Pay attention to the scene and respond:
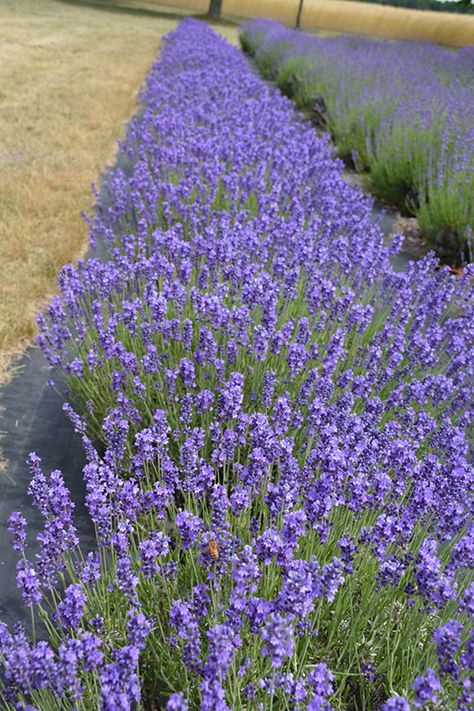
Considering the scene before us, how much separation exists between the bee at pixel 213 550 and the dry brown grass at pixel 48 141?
6.84ft

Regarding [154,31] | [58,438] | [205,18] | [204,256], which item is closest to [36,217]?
[204,256]

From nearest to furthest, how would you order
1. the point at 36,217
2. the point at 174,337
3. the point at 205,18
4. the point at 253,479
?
1. the point at 253,479
2. the point at 174,337
3. the point at 36,217
4. the point at 205,18

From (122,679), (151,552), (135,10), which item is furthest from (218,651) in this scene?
(135,10)

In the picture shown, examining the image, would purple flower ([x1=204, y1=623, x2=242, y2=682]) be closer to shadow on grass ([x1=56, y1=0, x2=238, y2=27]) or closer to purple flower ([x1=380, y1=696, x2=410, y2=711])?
purple flower ([x1=380, y1=696, x2=410, y2=711])

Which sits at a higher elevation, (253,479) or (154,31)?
(154,31)

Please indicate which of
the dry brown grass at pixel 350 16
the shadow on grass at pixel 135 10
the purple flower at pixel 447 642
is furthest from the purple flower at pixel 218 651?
the dry brown grass at pixel 350 16

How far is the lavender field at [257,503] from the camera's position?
136cm

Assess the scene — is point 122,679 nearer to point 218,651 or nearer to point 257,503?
point 218,651

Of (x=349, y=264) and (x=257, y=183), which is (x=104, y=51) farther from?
(x=349, y=264)

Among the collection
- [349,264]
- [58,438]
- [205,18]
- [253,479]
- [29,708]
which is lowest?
[58,438]

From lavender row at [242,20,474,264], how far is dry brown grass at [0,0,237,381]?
2.76 m

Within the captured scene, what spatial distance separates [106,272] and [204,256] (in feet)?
1.74

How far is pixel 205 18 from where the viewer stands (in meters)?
29.3

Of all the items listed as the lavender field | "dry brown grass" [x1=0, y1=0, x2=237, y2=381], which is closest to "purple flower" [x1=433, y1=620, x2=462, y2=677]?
the lavender field
